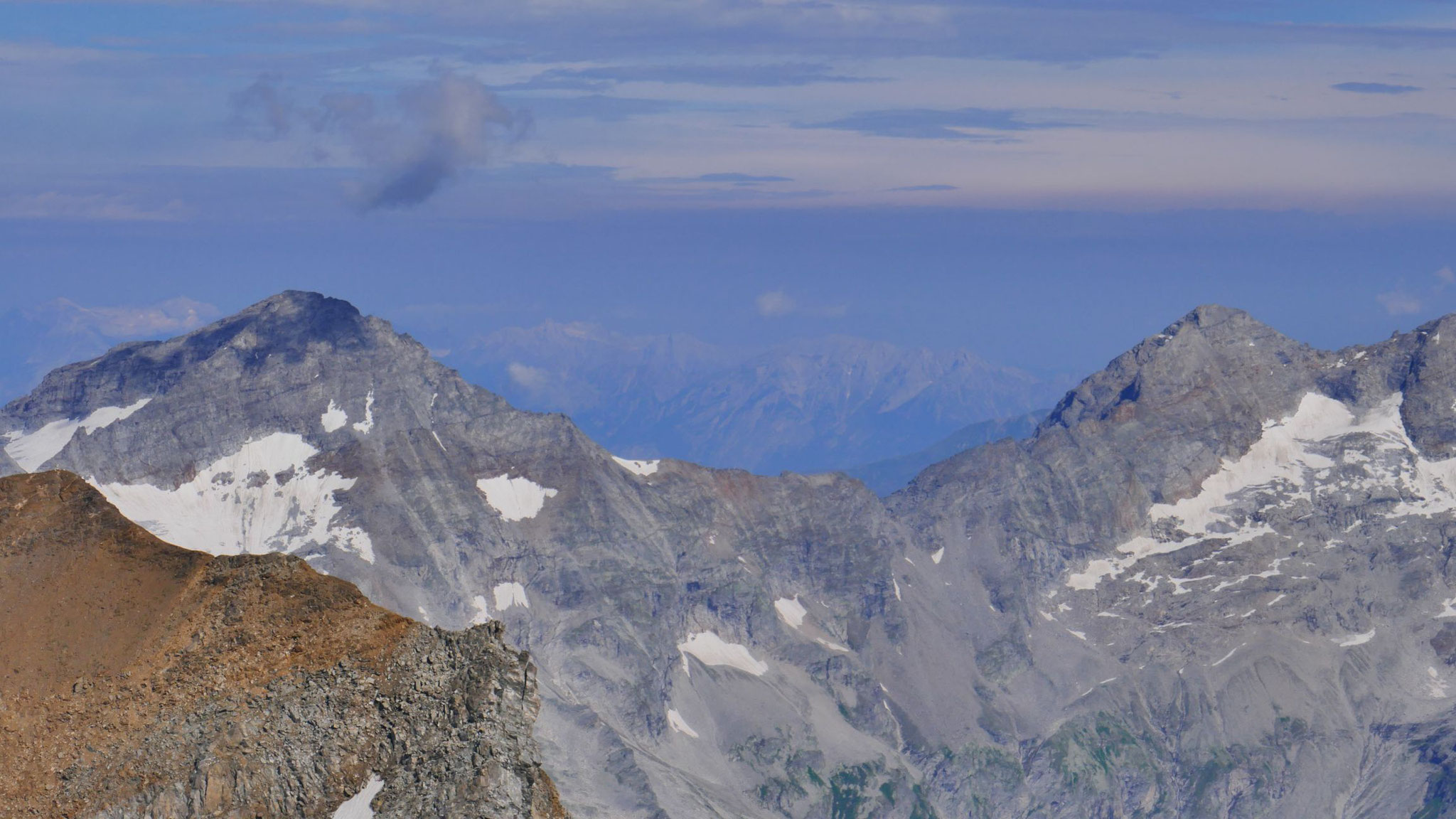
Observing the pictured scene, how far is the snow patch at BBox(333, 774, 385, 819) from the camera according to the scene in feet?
232

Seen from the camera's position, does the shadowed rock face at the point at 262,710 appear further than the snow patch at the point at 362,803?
Yes

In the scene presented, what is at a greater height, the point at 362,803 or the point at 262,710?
the point at 262,710

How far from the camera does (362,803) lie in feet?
234

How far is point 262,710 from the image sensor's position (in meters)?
73.4

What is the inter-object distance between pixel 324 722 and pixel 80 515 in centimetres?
2398

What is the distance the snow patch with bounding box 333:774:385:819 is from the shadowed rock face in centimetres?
36

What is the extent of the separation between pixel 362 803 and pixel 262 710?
22.1 feet

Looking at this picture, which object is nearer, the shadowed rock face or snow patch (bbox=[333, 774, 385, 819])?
snow patch (bbox=[333, 774, 385, 819])

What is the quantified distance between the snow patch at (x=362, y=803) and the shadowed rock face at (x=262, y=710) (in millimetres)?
358

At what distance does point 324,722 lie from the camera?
72688 millimetres

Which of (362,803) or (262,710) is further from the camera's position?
(262,710)

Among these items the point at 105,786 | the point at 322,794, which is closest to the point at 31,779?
the point at 105,786

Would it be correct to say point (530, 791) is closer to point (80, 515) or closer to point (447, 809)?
point (447, 809)

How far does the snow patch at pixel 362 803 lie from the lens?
70838 mm
